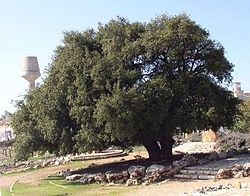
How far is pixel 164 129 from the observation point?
85.9ft

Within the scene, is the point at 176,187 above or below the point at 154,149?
below

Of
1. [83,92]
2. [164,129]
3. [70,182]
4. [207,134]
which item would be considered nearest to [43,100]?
→ [83,92]

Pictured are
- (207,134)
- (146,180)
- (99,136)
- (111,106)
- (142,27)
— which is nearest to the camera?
(146,180)

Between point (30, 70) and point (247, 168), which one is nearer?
point (247, 168)

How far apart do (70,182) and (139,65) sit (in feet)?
26.4

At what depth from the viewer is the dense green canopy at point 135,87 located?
969 inches

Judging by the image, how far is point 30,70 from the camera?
8375cm

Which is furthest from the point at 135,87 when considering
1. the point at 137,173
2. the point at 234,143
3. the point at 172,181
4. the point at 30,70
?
the point at 30,70

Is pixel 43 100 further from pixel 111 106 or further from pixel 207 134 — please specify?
pixel 207 134

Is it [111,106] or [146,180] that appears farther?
[111,106]

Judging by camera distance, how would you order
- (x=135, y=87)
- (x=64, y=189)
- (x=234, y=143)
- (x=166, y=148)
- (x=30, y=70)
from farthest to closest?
(x=30, y=70), (x=234, y=143), (x=166, y=148), (x=135, y=87), (x=64, y=189)

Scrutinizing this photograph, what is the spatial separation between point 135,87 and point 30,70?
62.0 metres

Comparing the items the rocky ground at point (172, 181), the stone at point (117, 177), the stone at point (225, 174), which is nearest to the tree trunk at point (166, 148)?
the rocky ground at point (172, 181)

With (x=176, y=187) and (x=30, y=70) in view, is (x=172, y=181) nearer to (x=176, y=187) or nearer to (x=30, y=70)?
(x=176, y=187)
